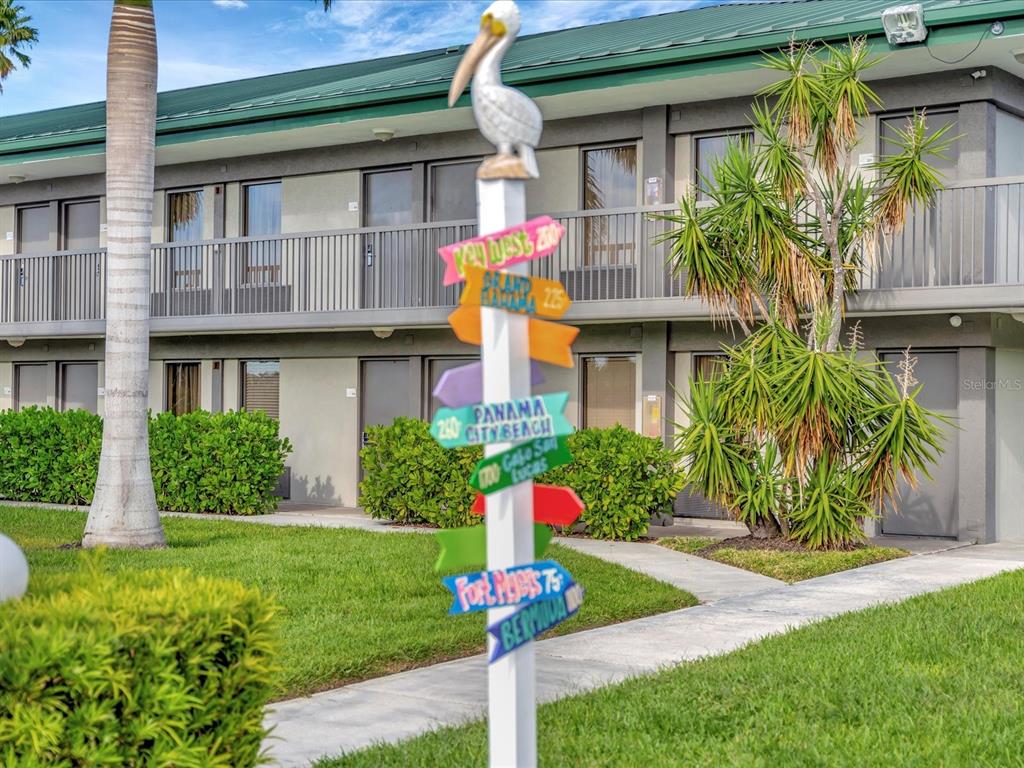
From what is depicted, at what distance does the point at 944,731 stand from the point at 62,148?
2023cm

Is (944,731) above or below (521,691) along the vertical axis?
below

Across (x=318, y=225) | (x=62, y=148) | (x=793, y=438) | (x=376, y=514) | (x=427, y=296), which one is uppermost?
(x=62, y=148)

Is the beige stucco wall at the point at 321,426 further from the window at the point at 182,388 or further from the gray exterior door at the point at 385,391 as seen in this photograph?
the window at the point at 182,388

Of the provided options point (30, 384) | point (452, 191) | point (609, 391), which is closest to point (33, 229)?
point (30, 384)

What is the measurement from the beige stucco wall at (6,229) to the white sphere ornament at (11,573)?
74.6ft

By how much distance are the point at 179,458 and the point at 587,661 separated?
1208 centimetres

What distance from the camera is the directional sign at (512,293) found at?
435cm

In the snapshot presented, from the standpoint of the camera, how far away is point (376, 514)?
1808cm

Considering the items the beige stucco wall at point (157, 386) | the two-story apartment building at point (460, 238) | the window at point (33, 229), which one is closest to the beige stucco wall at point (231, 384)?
the two-story apartment building at point (460, 238)

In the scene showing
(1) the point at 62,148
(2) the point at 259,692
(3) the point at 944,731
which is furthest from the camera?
(1) the point at 62,148

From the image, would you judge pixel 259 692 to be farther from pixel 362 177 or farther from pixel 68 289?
pixel 68 289

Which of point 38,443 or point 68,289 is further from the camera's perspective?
point 68,289

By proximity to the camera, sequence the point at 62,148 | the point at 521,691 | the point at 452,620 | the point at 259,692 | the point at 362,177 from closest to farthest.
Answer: the point at 521,691 < the point at 259,692 < the point at 452,620 < the point at 362,177 < the point at 62,148

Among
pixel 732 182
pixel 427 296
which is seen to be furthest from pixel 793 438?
pixel 427 296
